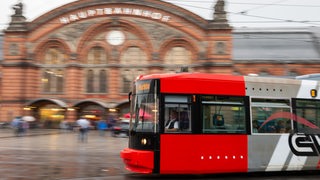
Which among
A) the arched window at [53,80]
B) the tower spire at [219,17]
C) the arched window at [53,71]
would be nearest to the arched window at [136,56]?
the arched window at [53,71]

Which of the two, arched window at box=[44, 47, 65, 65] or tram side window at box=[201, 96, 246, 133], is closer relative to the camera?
tram side window at box=[201, 96, 246, 133]

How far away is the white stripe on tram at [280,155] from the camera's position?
39.7ft

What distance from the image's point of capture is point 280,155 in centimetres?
1223

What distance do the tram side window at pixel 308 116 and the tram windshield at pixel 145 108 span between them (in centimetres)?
440

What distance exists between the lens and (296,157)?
12.4 meters

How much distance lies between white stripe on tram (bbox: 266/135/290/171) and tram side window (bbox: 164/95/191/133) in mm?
2783

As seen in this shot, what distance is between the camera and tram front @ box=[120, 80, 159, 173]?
11.0 m

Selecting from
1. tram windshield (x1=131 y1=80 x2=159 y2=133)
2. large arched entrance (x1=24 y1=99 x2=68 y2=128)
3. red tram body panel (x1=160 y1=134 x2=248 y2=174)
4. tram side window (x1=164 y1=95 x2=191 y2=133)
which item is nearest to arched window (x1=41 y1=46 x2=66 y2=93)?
large arched entrance (x1=24 y1=99 x2=68 y2=128)

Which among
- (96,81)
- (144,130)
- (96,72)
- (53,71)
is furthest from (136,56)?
(144,130)

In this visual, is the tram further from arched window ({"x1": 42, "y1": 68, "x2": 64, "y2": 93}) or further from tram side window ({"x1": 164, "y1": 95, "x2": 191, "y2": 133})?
arched window ({"x1": 42, "y1": 68, "x2": 64, "y2": 93})

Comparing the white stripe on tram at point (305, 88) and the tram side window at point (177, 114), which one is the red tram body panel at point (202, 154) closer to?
the tram side window at point (177, 114)

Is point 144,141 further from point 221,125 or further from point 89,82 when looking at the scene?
point 89,82

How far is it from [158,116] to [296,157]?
448 centimetres

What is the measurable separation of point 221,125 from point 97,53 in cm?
3525
